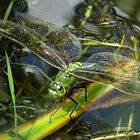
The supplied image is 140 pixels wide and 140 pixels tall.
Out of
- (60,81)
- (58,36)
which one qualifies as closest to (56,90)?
(60,81)

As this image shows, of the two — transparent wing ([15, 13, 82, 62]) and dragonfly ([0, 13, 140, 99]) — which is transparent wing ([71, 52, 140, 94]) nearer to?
dragonfly ([0, 13, 140, 99])

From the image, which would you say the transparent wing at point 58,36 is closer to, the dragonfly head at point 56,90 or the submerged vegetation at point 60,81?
the submerged vegetation at point 60,81

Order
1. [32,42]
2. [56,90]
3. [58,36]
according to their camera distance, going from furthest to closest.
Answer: [58,36] < [32,42] < [56,90]

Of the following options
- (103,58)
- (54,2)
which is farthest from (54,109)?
(54,2)

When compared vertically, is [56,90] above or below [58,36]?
below

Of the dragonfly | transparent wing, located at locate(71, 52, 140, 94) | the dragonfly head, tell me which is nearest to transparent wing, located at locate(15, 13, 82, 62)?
the dragonfly

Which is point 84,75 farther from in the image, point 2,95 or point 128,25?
point 128,25

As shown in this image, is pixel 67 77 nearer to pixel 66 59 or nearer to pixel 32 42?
pixel 66 59

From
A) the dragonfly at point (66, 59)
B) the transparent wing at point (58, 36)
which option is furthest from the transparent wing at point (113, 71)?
the transparent wing at point (58, 36)
